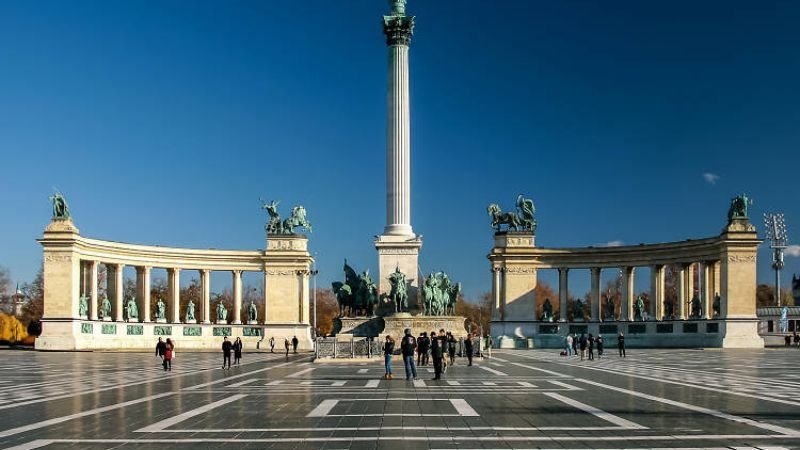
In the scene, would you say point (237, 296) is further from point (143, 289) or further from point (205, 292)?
point (143, 289)

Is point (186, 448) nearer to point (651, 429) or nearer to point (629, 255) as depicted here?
point (651, 429)

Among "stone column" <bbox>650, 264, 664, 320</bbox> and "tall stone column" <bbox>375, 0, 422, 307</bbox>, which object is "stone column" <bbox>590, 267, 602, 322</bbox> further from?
"tall stone column" <bbox>375, 0, 422, 307</bbox>

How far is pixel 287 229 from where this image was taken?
107750 millimetres

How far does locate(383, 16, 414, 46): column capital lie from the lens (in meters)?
75.2

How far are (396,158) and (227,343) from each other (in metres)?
28.8

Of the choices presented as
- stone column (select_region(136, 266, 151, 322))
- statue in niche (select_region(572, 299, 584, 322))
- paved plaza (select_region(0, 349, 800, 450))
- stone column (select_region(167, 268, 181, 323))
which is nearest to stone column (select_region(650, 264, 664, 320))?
statue in niche (select_region(572, 299, 584, 322))

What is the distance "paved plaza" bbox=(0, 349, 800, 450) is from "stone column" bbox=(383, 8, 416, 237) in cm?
3358

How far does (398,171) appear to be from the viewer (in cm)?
7400

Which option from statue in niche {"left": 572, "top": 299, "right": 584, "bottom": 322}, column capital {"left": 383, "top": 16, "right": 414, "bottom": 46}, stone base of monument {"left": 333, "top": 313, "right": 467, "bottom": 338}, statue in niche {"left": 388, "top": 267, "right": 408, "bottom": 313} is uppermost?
column capital {"left": 383, "top": 16, "right": 414, "bottom": 46}

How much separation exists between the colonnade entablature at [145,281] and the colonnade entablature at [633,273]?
23.2 metres

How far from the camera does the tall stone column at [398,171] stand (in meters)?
71.2

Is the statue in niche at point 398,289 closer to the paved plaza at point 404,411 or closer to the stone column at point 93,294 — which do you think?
the paved plaza at point 404,411

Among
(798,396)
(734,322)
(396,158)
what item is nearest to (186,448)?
(798,396)

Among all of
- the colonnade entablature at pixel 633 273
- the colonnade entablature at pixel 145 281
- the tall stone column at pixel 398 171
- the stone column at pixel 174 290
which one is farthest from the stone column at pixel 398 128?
the stone column at pixel 174 290
